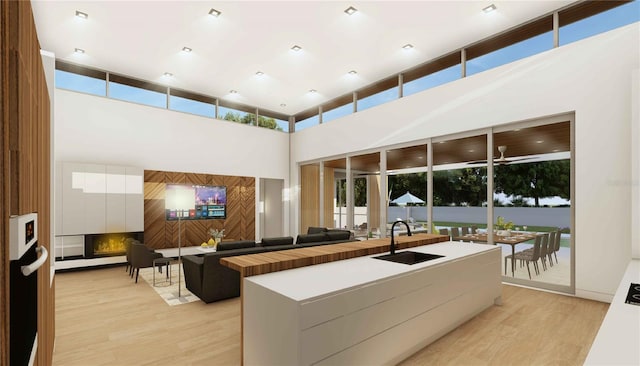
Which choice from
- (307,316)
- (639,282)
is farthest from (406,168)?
(307,316)

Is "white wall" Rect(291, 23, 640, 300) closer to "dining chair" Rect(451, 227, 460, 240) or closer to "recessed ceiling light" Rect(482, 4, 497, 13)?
"recessed ceiling light" Rect(482, 4, 497, 13)

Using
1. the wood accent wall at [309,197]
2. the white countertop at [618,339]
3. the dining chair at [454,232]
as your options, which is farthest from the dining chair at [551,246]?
the wood accent wall at [309,197]

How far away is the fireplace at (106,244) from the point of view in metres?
6.11

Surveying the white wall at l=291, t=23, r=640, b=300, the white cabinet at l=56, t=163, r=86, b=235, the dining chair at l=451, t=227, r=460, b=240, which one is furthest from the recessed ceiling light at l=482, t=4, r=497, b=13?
the white cabinet at l=56, t=163, r=86, b=235

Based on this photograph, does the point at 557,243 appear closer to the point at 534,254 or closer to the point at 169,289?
the point at 534,254

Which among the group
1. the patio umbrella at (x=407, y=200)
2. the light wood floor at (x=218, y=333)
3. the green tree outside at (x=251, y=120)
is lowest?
the light wood floor at (x=218, y=333)

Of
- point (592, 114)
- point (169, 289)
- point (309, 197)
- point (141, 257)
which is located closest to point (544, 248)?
point (592, 114)

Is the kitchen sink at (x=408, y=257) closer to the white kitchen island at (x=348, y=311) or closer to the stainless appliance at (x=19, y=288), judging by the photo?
the white kitchen island at (x=348, y=311)

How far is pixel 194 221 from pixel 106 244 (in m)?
1.84

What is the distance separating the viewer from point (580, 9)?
14.6 ft

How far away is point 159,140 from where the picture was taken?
7371 mm

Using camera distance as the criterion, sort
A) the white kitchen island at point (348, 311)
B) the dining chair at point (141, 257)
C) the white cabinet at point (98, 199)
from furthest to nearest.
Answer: the white cabinet at point (98, 199) < the dining chair at point (141, 257) < the white kitchen island at point (348, 311)

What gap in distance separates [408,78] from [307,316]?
6015mm

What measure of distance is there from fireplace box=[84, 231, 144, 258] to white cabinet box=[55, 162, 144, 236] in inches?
8.5
